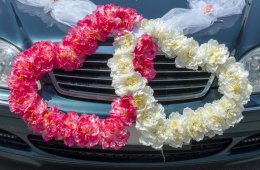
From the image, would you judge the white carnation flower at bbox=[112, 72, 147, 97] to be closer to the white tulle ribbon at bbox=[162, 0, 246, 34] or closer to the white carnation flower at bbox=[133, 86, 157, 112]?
the white carnation flower at bbox=[133, 86, 157, 112]

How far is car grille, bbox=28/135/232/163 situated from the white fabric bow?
0.75 m

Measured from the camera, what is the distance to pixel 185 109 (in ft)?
10.6

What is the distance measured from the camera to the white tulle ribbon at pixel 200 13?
3.40 meters

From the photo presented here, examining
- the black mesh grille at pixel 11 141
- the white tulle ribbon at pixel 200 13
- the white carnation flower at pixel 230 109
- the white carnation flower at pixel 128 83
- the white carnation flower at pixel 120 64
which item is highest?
the white tulle ribbon at pixel 200 13

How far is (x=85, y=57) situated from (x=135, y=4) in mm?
610

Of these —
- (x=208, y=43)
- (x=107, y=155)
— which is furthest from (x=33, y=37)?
(x=208, y=43)

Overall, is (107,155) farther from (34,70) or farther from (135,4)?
(135,4)

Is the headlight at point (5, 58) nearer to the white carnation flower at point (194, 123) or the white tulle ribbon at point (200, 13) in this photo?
the white tulle ribbon at point (200, 13)

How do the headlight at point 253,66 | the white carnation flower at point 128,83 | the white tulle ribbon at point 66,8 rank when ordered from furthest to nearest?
the white tulle ribbon at point 66,8 → the headlight at point 253,66 → the white carnation flower at point 128,83

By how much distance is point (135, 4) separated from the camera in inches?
142

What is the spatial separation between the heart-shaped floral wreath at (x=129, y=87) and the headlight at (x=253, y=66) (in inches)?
4.1

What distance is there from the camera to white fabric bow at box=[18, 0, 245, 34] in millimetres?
3420

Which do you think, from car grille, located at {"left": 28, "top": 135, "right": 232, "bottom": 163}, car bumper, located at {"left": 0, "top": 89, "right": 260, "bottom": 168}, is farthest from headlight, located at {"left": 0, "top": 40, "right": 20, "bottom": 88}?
car grille, located at {"left": 28, "top": 135, "right": 232, "bottom": 163}

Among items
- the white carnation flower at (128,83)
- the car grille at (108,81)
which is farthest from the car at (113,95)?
the white carnation flower at (128,83)
